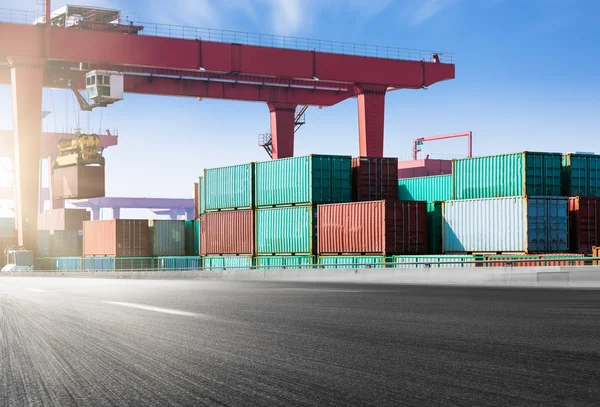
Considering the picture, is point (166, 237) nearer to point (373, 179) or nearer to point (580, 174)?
point (373, 179)

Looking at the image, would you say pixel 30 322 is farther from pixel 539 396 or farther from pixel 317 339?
pixel 539 396

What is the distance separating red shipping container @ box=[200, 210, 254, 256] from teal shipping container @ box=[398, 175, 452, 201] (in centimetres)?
1083

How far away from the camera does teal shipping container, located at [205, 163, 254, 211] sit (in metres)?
42.5

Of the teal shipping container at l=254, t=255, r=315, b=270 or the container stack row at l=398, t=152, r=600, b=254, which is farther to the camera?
the teal shipping container at l=254, t=255, r=315, b=270

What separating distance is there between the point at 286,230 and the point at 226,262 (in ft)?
20.2

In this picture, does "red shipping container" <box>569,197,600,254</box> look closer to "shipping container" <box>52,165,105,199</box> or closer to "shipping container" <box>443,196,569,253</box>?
"shipping container" <box>443,196,569,253</box>

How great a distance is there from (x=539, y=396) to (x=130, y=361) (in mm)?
3160

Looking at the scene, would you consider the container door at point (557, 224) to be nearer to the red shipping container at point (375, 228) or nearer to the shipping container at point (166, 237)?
the red shipping container at point (375, 228)

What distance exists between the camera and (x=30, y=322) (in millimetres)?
9891

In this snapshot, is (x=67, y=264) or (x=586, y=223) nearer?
(x=586, y=223)

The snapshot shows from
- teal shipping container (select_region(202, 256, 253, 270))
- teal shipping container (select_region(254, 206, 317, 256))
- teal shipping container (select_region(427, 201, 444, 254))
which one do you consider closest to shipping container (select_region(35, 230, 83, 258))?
teal shipping container (select_region(202, 256, 253, 270))

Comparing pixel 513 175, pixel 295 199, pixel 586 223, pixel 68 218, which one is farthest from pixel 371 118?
pixel 68 218

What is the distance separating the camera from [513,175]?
3575cm

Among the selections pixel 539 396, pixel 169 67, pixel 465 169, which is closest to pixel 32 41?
pixel 169 67
